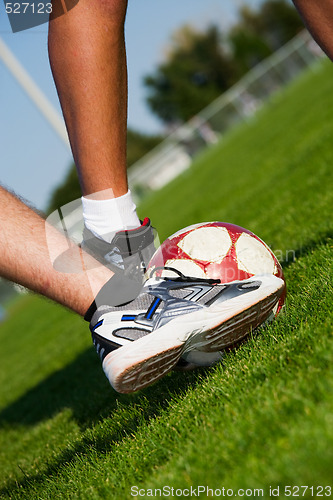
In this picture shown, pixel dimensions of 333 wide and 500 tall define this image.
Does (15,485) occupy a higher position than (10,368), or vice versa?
(15,485)

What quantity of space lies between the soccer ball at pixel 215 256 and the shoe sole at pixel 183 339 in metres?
0.17

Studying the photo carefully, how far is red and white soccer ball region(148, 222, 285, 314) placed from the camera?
6.81ft

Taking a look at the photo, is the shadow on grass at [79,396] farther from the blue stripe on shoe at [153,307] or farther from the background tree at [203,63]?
the background tree at [203,63]

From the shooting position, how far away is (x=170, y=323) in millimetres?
1750

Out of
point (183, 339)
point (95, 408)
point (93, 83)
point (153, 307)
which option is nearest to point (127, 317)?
point (153, 307)

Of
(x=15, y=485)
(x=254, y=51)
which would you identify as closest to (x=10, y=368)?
(x=15, y=485)

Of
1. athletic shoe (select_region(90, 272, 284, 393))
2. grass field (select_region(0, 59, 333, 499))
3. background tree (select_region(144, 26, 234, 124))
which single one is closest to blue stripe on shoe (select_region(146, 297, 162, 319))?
athletic shoe (select_region(90, 272, 284, 393))

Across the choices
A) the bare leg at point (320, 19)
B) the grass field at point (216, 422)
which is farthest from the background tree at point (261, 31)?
the bare leg at point (320, 19)

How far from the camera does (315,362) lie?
1.45 meters

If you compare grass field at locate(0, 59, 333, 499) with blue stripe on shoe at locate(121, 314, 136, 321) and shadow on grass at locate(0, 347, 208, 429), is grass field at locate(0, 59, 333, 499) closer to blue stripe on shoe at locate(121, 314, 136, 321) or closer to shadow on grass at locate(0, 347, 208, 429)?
shadow on grass at locate(0, 347, 208, 429)

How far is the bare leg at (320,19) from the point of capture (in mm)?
2068

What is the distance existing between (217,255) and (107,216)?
0.47 metres

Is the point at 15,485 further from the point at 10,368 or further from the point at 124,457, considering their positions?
the point at 10,368

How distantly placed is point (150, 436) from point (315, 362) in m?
0.62
